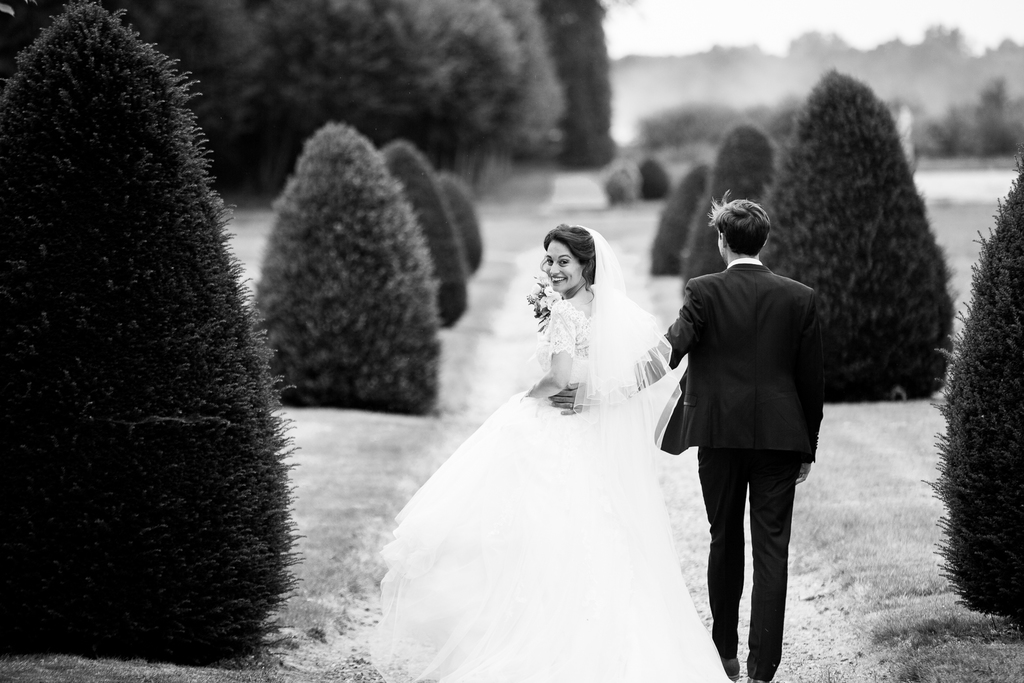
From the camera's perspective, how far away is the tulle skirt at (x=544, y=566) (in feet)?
15.5

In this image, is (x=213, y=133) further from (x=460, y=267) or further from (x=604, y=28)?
(x=604, y=28)

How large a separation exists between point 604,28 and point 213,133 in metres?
38.1

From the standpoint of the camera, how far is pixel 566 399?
17.1ft

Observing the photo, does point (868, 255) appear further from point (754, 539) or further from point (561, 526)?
point (561, 526)

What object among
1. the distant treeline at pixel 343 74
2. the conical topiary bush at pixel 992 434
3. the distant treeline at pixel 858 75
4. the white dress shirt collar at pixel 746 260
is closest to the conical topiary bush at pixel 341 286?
the white dress shirt collar at pixel 746 260

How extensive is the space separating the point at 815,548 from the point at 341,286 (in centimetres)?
754

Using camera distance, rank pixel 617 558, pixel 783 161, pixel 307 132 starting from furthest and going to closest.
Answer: pixel 307 132, pixel 783 161, pixel 617 558

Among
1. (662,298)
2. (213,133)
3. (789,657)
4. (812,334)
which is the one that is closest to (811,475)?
(789,657)

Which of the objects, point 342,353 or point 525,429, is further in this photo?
point 342,353

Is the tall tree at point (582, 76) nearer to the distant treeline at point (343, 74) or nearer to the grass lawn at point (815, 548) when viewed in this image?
the distant treeline at point (343, 74)

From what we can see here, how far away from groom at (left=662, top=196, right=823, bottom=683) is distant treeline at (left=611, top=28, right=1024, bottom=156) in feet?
137

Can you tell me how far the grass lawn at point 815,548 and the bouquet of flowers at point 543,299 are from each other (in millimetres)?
2201

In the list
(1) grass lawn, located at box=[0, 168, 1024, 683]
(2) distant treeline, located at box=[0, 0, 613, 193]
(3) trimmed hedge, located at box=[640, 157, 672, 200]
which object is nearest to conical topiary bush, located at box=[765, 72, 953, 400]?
(1) grass lawn, located at box=[0, 168, 1024, 683]

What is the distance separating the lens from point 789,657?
5891 mm
